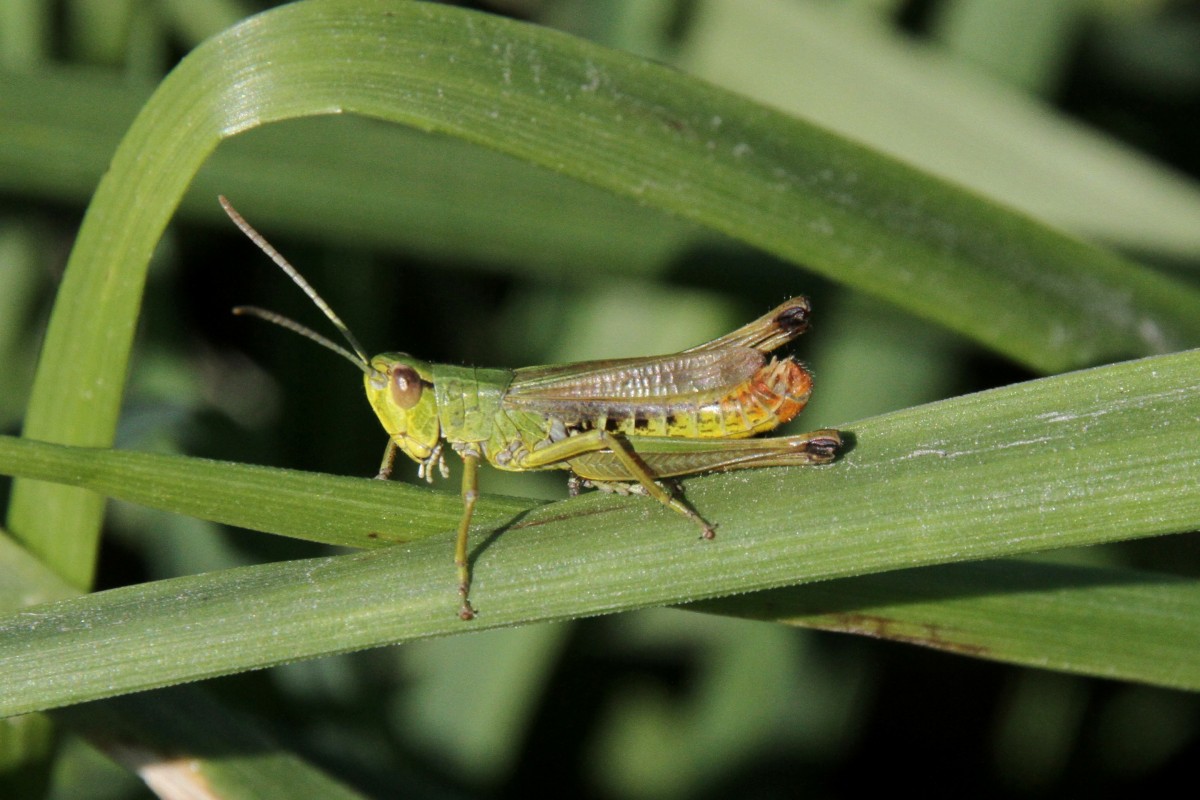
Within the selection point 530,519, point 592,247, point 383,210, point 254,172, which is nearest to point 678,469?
point 530,519

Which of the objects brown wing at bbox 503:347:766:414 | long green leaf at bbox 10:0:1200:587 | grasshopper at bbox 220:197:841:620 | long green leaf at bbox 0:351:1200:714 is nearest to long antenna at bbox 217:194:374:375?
grasshopper at bbox 220:197:841:620

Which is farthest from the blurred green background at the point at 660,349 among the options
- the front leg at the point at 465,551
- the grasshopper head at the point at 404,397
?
the front leg at the point at 465,551

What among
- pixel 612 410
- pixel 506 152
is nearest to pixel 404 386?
pixel 612 410

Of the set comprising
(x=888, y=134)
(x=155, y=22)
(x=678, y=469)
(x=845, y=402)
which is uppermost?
(x=155, y=22)

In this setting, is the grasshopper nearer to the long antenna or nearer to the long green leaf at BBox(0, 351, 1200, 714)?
the long antenna

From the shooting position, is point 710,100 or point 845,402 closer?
point 710,100

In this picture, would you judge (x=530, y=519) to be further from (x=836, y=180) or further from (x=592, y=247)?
(x=592, y=247)

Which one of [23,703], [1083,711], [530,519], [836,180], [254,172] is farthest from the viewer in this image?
[1083,711]

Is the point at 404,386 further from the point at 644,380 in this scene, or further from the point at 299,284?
the point at 644,380

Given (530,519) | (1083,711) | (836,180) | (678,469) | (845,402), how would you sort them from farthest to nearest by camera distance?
(1083,711) < (845,402) < (836,180) < (678,469) < (530,519)
